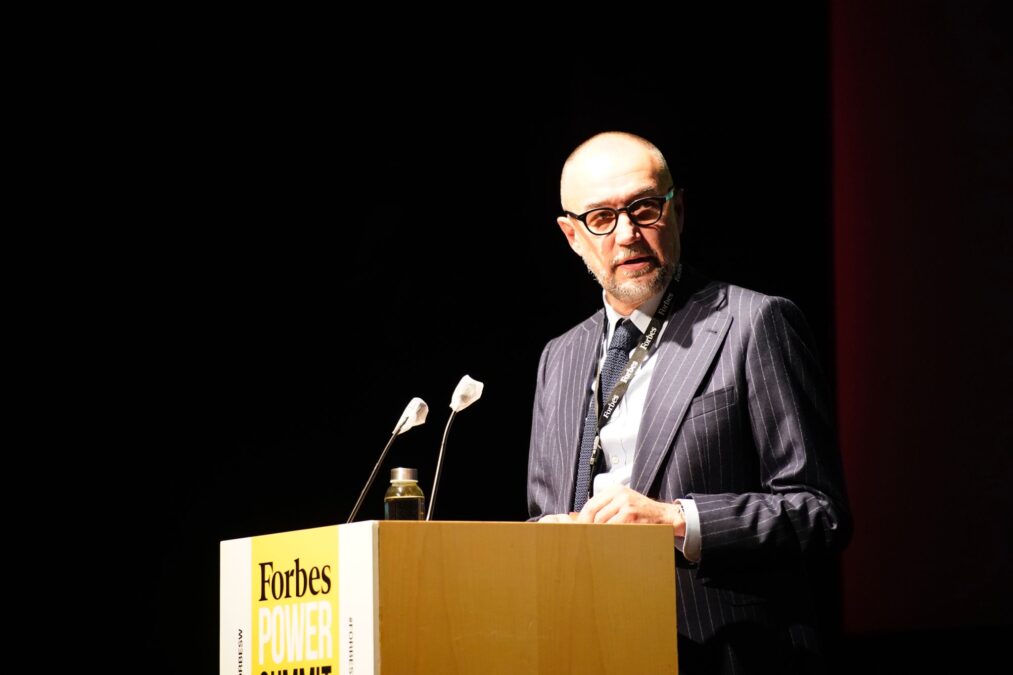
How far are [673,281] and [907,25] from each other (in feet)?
5.09

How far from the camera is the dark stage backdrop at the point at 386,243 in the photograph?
3205 mm

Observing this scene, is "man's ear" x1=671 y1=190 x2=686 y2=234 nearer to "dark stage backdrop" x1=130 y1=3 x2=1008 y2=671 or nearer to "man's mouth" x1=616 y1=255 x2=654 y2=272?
"man's mouth" x1=616 y1=255 x2=654 y2=272

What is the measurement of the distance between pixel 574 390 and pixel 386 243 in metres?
1.31

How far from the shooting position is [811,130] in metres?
3.54

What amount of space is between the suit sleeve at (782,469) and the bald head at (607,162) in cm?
43

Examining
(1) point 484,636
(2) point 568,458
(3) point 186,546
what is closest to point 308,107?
(3) point 186,546

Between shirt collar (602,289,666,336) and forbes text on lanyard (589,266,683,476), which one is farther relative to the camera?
shirt collar (602,289,666,336)

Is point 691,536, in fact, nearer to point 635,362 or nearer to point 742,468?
point 742,468

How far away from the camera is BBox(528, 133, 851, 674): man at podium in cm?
197

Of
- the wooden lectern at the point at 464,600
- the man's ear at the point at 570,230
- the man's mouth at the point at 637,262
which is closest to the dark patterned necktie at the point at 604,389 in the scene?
the man's mouth at the point at 637,262

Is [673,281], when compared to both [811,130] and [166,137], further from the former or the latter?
[166,137]

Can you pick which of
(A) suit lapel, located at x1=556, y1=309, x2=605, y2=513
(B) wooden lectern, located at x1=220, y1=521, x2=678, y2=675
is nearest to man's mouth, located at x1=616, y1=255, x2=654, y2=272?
(A) suit lapel, located at x1=556, y1=309, x2=605, y2=513

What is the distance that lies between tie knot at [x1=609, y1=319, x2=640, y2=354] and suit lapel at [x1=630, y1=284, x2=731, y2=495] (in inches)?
5.9

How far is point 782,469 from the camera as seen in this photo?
6.87ft
